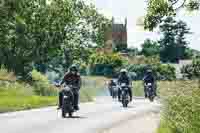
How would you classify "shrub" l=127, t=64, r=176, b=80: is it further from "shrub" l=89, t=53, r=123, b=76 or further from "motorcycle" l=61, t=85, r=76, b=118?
"motorcycle" l=61, t=85, r=76, b=118

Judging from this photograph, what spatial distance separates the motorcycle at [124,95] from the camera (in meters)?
34.8

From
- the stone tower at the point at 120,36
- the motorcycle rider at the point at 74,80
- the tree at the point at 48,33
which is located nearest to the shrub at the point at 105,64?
the tree at the point at 48,33

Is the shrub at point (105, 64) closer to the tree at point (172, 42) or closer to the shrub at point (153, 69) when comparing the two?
the shrub at point (153, 69)

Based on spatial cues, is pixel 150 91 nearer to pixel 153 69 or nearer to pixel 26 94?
pixel 26 94

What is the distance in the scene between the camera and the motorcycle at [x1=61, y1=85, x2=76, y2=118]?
25.8m

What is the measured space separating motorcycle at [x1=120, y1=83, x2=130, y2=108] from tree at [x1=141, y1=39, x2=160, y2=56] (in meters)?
102

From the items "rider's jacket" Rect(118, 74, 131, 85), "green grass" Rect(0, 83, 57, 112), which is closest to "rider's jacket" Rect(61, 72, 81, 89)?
"green grass" Rect(0, 83, 57, 112)

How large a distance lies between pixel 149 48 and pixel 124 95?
112 metres

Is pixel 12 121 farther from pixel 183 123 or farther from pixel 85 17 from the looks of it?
pixel 85 17

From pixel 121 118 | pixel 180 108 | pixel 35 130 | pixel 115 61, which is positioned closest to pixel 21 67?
pixel 115 61

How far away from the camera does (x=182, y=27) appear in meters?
147

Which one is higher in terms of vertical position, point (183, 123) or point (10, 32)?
point (10, 32)

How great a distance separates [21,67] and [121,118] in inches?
1961

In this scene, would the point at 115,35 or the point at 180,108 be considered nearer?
the point at 180,108
